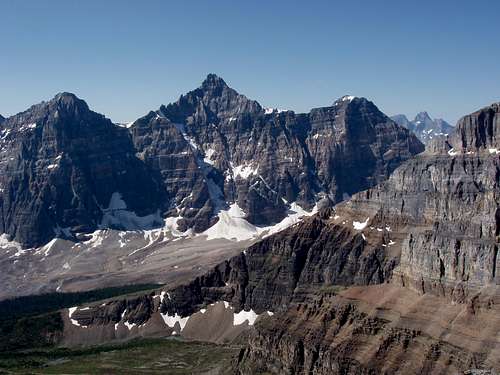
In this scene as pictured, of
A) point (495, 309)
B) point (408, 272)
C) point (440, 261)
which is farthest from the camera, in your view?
point (408, 272)

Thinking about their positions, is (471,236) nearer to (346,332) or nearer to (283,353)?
(346,332)

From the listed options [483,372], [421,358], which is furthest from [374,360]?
[483,372]

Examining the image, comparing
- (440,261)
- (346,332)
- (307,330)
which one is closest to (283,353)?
(307,330)

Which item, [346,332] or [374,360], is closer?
[374,360]

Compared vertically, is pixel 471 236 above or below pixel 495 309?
above

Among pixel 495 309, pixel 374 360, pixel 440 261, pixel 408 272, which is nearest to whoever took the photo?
pixel 495 309

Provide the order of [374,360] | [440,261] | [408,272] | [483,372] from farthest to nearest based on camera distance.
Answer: [408,272] → [440,261] → [374,360] → [483,372]

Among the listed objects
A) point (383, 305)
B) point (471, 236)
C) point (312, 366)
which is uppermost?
point (471, 236)

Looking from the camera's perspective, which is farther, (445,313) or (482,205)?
(482,205)

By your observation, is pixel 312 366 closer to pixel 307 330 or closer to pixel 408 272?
pixel 307 330
